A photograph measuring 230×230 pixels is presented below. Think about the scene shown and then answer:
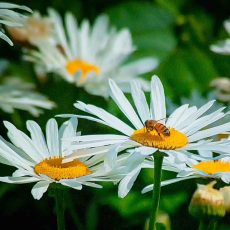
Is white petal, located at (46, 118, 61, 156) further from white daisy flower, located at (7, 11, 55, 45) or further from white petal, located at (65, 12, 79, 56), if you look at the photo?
white petal, located at (65, 12, 79, 56)

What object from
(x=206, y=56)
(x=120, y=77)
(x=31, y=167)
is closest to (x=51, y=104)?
(x=120, y=77)

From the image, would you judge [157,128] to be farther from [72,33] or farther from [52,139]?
[72,33]

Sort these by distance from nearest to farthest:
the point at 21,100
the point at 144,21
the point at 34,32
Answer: the point at 21,100
the point at 34,32
the point at 144,21

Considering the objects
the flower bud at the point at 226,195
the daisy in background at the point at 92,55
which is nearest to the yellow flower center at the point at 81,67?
the daisy in background at the point at 92,55

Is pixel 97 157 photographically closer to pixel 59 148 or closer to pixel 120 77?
Result: pixel 59 148

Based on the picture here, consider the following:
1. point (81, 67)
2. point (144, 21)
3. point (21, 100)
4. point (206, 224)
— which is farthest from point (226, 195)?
point (144, 21)

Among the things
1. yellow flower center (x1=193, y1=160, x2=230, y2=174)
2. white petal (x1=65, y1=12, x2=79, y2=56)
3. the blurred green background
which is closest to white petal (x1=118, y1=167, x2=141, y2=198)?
yellow flower center (x1=193, y1=160, x2=230, y2=174)
